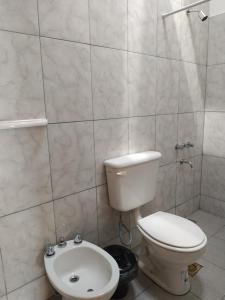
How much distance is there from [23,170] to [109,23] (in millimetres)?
1000

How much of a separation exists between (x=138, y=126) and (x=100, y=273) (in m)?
1.00

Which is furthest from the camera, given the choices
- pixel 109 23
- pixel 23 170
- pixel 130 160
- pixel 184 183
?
pixel 184 183

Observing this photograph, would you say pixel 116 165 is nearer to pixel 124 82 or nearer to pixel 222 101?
pixel 124 82

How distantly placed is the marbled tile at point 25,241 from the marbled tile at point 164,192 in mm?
865

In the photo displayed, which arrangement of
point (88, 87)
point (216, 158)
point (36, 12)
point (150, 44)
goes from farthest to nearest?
point (216, 158) → point (150, 44) → point (88, 87) → point (36, 12)

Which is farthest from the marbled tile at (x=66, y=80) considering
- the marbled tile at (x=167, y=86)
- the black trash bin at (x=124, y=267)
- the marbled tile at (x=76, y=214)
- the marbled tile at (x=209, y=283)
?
the marbled tile at (x=209, y=283)

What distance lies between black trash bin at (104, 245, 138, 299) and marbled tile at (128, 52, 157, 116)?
945mm

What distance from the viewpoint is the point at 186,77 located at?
204 centimetres

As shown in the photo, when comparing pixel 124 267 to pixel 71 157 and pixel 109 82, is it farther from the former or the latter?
pixel 109 82

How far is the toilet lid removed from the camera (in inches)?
52.2

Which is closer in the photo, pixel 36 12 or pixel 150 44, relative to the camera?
pixel 36 12

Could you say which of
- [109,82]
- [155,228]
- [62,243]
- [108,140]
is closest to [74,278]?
[62,243]

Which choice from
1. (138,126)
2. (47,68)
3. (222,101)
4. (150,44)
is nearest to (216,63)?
(222,101)

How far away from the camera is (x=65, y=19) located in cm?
121
